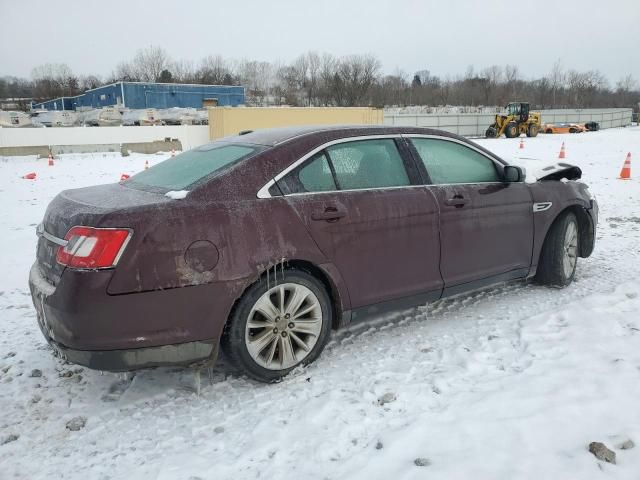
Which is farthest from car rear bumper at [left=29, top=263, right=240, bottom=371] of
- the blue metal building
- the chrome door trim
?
the blue metal building

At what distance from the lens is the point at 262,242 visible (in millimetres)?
2959

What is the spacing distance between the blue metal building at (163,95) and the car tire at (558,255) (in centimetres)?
5225

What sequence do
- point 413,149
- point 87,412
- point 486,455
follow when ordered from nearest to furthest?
point 486,455 < point 87,412 < point 413,149

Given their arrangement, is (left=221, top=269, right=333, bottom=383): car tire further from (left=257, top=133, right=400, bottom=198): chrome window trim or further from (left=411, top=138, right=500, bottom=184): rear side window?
(left=411, top=138, right=500, bottom=184): rear side window

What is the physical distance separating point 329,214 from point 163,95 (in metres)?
54.2

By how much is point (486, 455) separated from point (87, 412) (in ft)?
6.99

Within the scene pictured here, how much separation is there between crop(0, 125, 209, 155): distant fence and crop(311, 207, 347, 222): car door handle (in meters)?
23.0

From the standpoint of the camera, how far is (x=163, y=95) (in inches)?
Answer: 2080

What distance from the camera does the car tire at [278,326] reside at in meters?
2.96

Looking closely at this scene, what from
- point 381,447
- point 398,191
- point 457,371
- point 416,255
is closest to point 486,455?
point 381,447

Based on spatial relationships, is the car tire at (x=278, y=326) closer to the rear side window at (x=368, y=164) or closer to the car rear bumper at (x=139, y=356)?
the car rear bumper at (x=139, y=356)

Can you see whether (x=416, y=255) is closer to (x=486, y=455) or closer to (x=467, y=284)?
(x=467, y=284)

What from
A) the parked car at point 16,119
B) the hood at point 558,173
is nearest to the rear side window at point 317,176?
the hood at point 558,173

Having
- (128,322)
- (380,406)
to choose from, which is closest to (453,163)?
(380,406)
